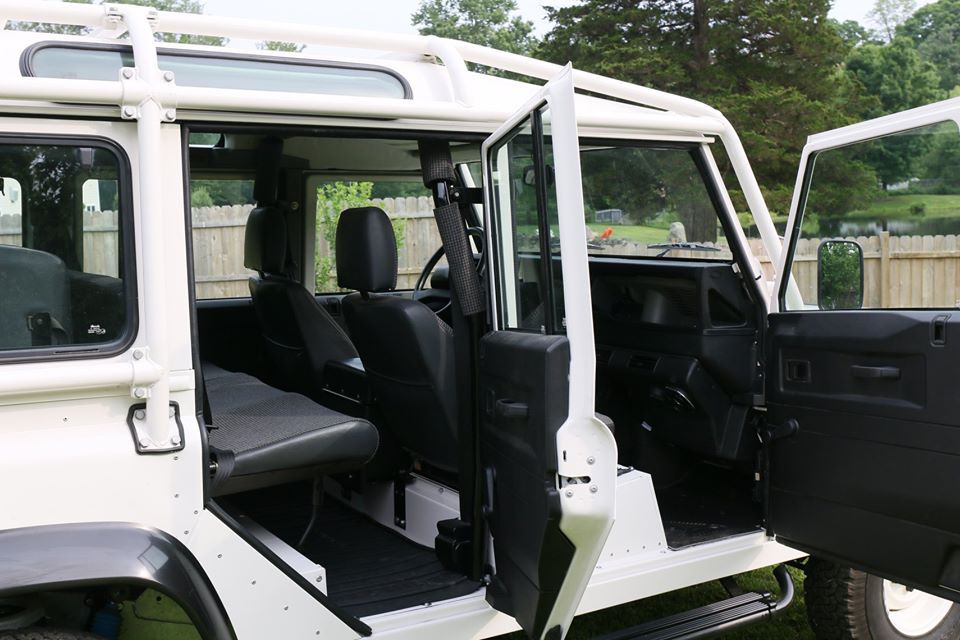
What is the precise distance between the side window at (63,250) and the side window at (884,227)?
215 cm

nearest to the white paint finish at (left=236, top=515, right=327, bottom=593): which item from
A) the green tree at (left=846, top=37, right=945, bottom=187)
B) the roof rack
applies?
the roof rack

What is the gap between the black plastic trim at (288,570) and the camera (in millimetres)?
2535

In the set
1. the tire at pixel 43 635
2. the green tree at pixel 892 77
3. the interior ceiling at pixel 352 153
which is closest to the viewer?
the tire at pixel 43 635

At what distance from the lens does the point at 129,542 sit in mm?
2338

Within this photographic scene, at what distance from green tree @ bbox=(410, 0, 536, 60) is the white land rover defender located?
1875cm

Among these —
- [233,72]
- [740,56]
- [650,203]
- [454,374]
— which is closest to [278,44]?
[650,203]

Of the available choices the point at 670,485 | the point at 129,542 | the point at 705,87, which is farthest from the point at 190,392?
the point at 705,87

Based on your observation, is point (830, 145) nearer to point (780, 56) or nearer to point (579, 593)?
point (579, 593)

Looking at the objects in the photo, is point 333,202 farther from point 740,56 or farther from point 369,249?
point 740,56

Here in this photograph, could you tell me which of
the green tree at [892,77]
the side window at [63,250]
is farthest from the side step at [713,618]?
the green tree at [892,77]

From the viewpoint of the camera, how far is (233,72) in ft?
8.99

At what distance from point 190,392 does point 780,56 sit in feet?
45.7

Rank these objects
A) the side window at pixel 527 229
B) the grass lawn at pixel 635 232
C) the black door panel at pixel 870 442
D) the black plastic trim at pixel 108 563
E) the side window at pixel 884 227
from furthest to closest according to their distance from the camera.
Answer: the grass lawn at pixel 635 232
the side window at pixel 884 227
the black door panel at pixel 870 442
the side window at pixel 527 229
the black plastic trim at pixel 108 563

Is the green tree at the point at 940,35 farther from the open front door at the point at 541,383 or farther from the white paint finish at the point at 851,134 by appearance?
the open front door at the point at 541,383
